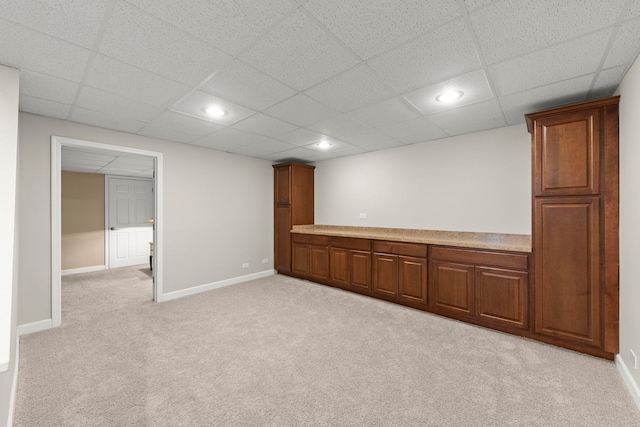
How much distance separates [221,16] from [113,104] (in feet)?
6.27

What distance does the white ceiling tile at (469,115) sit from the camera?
9.04 ft

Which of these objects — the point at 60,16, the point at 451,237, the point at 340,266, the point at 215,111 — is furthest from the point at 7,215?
the point at 451,237

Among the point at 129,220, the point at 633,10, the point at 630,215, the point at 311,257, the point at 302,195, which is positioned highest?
the point at 633,10

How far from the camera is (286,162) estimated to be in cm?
536


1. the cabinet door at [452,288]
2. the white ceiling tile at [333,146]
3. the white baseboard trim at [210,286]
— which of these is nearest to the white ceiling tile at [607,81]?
the cabinet door at [452,288]

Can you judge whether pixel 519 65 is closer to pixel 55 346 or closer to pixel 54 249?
pixel 55 346

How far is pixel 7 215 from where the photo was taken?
1658 millimetres

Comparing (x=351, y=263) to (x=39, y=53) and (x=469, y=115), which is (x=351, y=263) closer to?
(x=469, y=115)

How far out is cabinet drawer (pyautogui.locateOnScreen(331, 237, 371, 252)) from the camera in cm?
415

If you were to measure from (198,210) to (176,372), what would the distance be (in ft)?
8.96

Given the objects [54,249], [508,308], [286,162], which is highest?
[286,162]

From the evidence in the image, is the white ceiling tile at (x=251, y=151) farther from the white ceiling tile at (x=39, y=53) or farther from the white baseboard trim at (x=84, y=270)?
the white baseboard trim at (x=84, y=270)

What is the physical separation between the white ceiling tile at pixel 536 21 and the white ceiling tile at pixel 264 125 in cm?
212

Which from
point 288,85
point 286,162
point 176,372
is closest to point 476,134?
point 288,85
